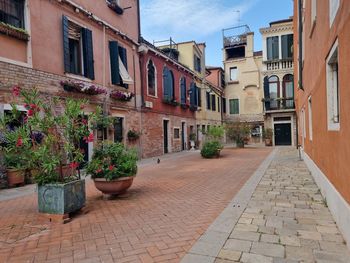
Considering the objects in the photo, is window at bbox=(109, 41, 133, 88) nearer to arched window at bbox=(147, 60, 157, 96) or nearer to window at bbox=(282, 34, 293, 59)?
arched window at bbox=(147, 60, 157, 96)

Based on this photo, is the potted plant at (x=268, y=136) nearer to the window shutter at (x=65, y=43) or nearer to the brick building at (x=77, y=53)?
the brick building at (x=77, y=53)

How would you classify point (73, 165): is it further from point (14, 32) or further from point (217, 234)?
point (14, 32)

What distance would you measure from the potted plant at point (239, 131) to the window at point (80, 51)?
1248cm

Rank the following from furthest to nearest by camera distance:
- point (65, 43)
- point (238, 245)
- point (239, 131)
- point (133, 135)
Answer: point (239, 131) → point (133, 135) → point (65, 43) → point (238, 245)

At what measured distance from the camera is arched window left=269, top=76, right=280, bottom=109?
23297 millimetres

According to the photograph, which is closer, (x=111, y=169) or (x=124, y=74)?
(x=111, y=169)

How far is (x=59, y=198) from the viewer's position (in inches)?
174

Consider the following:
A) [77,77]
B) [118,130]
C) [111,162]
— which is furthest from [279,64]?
[111,162]

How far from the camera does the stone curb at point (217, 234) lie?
3.03m

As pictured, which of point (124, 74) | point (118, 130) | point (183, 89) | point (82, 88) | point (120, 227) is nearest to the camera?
point (120, 227)

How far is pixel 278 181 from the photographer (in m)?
7.25

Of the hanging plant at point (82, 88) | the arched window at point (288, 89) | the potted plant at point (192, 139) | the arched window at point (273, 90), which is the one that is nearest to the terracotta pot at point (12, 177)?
the hanging plant at point (82, 88)

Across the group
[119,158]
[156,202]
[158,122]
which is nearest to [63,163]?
[119,158]

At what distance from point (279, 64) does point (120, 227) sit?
74.0ft
